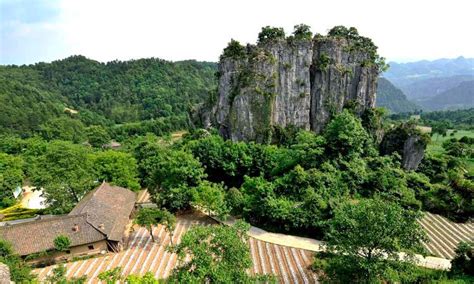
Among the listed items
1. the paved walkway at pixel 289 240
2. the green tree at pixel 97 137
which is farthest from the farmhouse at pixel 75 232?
the green tree at pixel 97 137

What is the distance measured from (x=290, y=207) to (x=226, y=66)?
22.2 meters

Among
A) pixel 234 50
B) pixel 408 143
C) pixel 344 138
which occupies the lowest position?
pixel 408 143

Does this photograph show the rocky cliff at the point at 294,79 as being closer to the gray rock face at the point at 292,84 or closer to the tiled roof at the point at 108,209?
the gray rock face at the point at 292,84

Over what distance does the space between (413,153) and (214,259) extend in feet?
94.6

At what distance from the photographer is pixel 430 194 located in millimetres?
27188

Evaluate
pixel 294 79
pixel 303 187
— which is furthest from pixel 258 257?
pixel 294 79

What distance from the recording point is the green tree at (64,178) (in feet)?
86.4

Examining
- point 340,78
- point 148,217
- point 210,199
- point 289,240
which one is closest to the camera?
point 148,217

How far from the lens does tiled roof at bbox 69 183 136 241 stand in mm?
21797

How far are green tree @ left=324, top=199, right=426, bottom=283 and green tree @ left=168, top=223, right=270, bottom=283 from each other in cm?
450

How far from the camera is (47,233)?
20797mm

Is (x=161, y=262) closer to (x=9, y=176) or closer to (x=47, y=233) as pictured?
(x=47, y=233)

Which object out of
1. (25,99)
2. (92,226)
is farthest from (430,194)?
(25,99)

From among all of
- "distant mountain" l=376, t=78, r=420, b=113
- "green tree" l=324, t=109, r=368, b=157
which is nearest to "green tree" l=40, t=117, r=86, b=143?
"green tree" l=324, t=109, r=368, b=157
